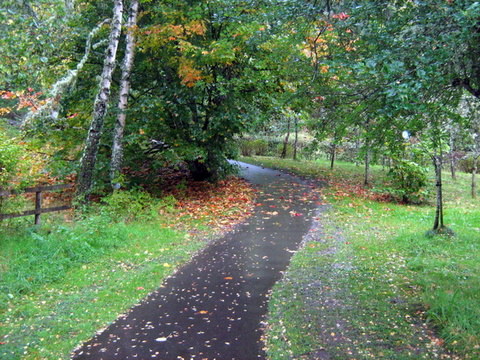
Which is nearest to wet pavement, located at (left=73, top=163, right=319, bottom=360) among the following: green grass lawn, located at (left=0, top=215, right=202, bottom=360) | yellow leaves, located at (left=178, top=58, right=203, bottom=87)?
green grass lawn, located at (left=0, top=215, right=202, bottom=360)

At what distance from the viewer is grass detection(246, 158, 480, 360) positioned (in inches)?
165

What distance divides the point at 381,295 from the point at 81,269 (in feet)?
16.4

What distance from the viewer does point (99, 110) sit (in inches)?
390

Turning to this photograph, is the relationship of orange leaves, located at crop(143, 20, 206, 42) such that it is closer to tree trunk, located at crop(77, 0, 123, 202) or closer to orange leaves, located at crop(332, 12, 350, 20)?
tree trunk, located at crop(77, 0, 123, 202)

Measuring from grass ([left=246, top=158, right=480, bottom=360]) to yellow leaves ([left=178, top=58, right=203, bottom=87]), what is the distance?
18.2 feet

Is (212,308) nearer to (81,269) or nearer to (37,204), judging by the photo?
(81,269)

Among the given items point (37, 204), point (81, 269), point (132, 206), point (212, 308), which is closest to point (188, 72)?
point (132, 206)

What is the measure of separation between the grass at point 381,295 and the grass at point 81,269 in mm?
2343

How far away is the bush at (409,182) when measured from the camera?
42.4ft

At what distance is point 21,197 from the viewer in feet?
25.2

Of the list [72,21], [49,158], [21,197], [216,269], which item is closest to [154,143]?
[49,158]

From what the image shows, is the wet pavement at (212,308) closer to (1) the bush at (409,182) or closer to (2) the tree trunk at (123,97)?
(2) the tree trunk at (123,97)

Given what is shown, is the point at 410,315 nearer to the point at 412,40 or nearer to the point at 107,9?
the point at 412,40

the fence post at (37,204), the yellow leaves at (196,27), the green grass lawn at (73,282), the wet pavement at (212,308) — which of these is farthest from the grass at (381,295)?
the yellow leaves at (196,27)
